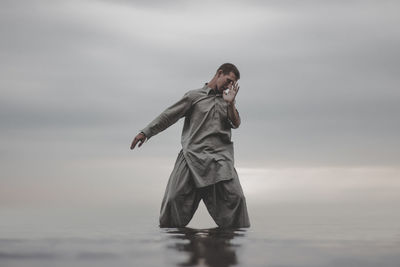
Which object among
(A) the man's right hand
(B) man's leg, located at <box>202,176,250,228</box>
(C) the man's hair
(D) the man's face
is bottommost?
(B) man's leg, located at <box>202,176,250,228</box>

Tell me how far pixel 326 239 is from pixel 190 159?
2198 millimetres

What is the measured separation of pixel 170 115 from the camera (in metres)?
7.56

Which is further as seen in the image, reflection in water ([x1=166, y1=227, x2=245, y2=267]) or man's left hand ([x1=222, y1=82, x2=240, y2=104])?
man's left hand ([x1=222, y1=82, x2=240, y2=104])

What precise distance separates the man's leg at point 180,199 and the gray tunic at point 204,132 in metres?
0.14

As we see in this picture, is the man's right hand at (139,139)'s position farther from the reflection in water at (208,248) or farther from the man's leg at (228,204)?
the reflection in water at (208,248)

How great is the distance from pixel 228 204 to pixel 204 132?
2.93 feet

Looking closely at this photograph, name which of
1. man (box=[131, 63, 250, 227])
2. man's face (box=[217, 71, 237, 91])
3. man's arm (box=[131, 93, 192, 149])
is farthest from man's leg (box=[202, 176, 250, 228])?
man's face (box=[217, 71, 237, 91])

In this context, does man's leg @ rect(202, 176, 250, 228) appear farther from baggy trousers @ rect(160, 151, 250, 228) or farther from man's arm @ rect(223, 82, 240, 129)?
man's arm @ rect(223, 82, 240, 129)

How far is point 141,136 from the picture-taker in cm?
748

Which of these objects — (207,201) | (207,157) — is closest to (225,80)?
(207,157)

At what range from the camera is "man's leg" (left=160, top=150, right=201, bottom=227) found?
294 inches

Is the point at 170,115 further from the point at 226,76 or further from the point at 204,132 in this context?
the point at 226,76

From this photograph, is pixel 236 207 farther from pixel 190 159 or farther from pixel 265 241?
pixel 265 241

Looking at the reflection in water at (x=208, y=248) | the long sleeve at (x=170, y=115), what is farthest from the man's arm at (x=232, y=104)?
the reflection in water at (x=208, y=248)
